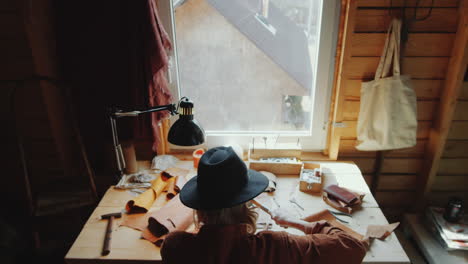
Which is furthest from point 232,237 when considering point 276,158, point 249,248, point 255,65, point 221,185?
Result: point 255,65

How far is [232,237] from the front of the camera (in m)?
0.95

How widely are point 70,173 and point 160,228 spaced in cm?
102

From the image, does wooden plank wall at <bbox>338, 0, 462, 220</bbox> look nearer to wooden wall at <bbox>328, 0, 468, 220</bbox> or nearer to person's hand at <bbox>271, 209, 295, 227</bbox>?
wooden wall at <bbox>328, 0, 468, 220</bbox>

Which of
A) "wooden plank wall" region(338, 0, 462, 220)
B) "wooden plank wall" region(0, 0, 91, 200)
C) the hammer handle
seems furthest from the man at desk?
"wooden plank wall" region(0, 0, 91, 200)

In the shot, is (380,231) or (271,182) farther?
(271,182)

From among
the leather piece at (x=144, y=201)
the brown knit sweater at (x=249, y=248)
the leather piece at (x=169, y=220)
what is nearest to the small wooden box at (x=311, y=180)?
the brown knit sweater at (x=249, y=248)

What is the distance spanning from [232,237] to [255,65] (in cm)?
120

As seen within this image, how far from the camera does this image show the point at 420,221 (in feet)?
6.35

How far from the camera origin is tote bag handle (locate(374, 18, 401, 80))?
1558mm

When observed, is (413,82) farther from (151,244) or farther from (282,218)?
(151,244)

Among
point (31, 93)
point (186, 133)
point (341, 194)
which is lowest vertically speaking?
point (341, 194)

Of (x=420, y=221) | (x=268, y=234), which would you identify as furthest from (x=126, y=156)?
(x=420, y=221)

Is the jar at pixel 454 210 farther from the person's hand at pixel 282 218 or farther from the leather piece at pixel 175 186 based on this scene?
the leather piece at pixel 175 186

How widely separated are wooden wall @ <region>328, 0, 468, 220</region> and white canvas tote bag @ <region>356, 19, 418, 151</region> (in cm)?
8
